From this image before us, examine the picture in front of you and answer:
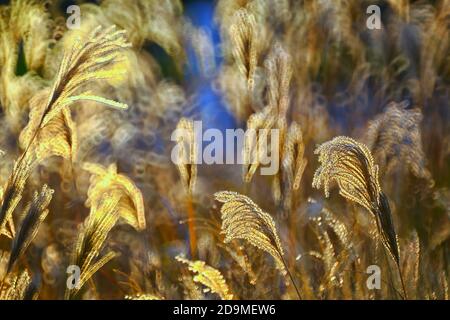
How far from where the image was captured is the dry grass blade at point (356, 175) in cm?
212

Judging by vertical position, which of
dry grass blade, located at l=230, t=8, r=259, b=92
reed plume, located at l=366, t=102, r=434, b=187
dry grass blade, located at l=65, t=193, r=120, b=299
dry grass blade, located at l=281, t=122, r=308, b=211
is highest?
dry grass blade, located at l=230, t=8, r=259, b=92

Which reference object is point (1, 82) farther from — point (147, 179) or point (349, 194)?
point (349, 194)

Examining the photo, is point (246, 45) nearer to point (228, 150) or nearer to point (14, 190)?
point (228, 150)

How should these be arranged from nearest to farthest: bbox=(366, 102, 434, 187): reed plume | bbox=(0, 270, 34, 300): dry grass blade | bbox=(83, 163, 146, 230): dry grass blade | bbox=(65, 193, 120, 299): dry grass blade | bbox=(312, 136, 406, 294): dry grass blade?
bbox=(312, 136, 406, 294): dry grass blade → bbox=(65, 193, 120, 299): dry grass blade → bbox=(0, 270, 34, 300): dry grass blade → bbox=(83, 163, 146, 230): dry grass blade → bbox=(366, 102, 434, 187): reed plume

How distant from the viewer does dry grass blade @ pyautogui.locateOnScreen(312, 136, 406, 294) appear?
83.4 inches

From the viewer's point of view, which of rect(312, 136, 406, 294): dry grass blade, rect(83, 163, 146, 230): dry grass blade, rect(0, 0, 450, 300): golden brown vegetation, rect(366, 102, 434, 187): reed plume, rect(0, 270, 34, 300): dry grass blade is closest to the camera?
rect(312, 136, 406, 294): dry grass blade

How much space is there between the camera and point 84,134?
334 centimetres

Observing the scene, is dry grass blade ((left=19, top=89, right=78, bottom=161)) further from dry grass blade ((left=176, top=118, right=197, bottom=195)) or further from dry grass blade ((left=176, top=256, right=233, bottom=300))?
dry grass blade ((left=176, top=256, right=233, bottom=300))

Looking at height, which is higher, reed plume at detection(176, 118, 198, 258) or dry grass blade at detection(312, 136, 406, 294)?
reed plume at detection(176, 118, 198, 258)

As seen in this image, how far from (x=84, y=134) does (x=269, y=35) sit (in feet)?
3.09

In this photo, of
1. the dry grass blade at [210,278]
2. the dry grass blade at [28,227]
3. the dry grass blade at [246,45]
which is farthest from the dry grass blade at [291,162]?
the dry grass blade at [28,227]

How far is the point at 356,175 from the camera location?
2.17 m

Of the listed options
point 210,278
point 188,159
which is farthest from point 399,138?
point 210,278

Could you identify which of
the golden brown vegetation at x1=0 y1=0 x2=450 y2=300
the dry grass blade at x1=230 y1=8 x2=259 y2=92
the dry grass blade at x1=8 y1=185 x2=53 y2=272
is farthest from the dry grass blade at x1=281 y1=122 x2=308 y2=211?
the dry grass blade at x1=8 y1=185 x2=53 y2=272
